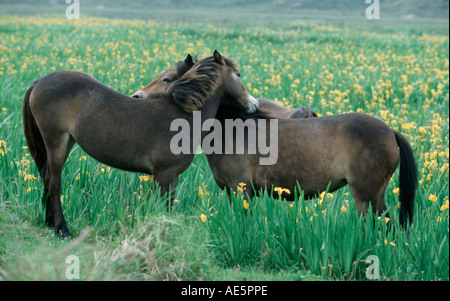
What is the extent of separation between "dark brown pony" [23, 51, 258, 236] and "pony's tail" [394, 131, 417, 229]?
152cm

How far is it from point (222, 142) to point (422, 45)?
2270cm

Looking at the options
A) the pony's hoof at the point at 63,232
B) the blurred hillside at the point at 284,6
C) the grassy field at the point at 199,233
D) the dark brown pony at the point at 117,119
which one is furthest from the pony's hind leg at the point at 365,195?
the blurred hillside at the point at 284,6

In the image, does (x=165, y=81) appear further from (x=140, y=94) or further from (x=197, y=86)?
(x=197, y=86)

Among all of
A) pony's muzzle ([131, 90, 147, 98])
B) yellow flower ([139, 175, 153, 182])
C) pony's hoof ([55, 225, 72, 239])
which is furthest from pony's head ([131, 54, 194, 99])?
pony's hoof ([55, 225, 72, 239])

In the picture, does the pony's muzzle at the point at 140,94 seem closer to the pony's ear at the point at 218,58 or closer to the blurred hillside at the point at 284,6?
the pony's ear at the point at 218,58

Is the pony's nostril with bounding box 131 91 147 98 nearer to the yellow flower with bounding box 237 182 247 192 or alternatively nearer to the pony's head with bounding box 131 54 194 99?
the pony's head with bounding box 131 54 194 99

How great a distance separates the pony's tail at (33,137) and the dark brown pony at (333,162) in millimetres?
1392

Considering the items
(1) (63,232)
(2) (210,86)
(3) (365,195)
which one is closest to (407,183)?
(3) (365,195)

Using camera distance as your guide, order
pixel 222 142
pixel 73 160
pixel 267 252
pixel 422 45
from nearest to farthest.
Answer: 1. pixel 267 252
2. pixel 222 142
3. pixel 73 160
4. pixel 422 45

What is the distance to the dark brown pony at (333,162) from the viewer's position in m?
4.54

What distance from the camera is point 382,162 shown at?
4.53 m

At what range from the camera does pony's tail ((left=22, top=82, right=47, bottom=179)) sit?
4902 millimetres
